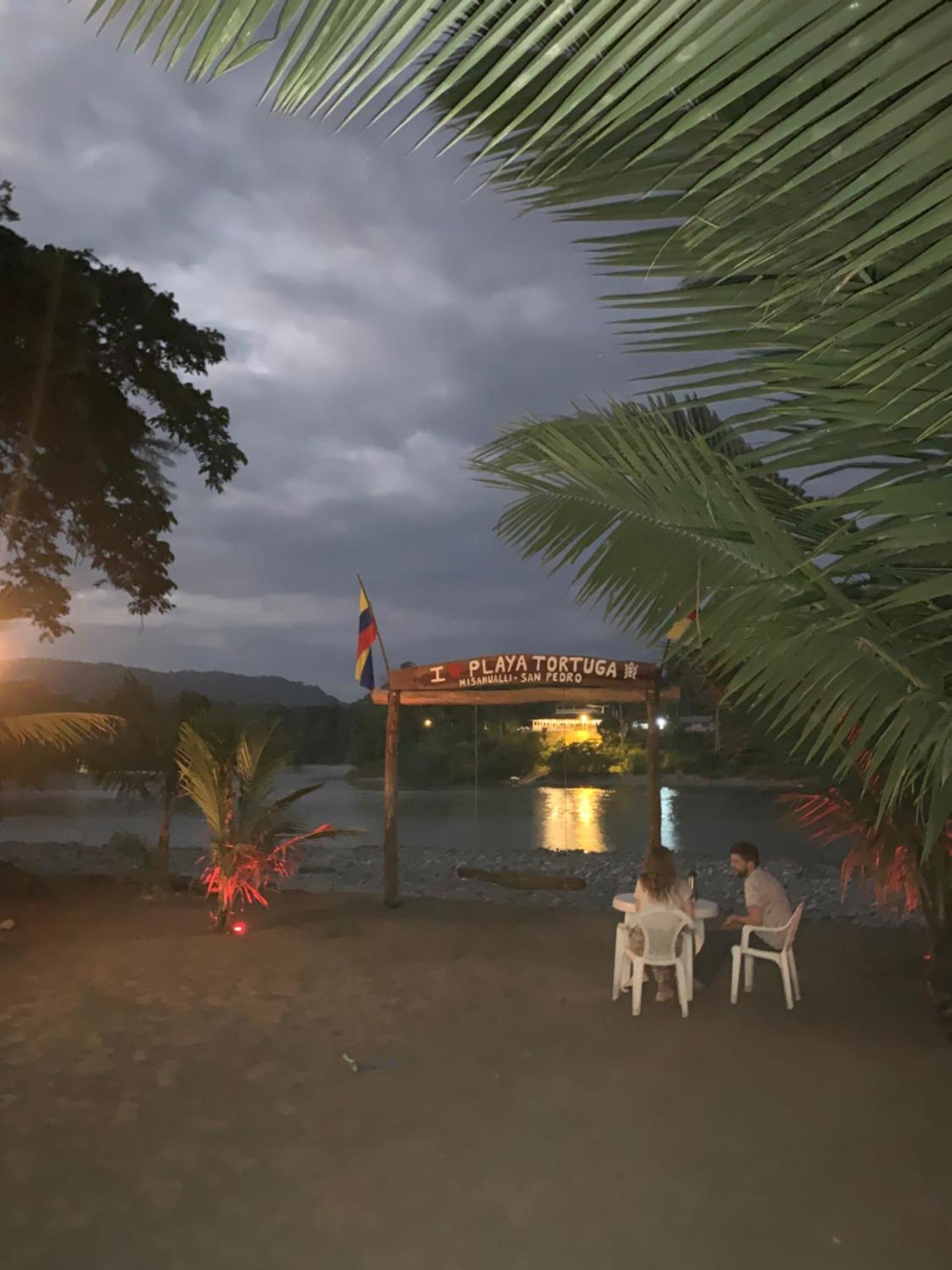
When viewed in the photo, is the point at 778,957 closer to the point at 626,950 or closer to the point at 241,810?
the point at 626,950

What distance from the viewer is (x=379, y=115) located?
1.89 ft

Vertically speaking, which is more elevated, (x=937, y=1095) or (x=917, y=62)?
(x=917, y=62)

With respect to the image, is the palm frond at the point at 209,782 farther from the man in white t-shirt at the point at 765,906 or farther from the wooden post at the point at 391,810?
the man in white t-shirt at the point at 765,906

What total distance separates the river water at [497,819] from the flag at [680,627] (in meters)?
8.04

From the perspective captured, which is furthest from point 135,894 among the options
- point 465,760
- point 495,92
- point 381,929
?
point 465,760

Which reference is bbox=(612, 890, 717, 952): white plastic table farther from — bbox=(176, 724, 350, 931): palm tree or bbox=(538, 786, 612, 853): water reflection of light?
bbox=(538, 786, 612, 853): water reflection of light

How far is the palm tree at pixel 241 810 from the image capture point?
30.1 feet

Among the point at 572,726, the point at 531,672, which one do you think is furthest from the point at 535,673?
the point at 572,726

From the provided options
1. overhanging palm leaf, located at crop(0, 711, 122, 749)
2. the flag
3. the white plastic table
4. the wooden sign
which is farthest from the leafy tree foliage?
the flag

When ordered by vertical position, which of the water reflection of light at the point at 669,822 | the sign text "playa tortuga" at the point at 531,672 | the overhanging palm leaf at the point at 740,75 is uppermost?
the sign text "playa tortuga" at the point at 531,672

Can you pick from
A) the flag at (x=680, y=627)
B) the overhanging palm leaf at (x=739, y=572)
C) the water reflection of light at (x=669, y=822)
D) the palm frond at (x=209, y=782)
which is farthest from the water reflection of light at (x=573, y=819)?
the overhanging palm leaf at (x=739, y=572)

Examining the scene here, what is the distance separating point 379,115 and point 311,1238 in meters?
3.85

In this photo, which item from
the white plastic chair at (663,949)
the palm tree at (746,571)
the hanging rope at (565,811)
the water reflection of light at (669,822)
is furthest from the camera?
the hanging rope at (565,811)

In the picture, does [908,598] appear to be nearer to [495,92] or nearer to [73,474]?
[495,92]
